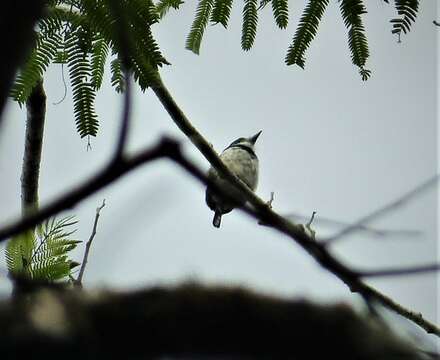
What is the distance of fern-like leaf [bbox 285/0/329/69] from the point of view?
2.80 m

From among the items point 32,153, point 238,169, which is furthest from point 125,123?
point 238,169

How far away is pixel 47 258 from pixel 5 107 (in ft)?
6.99

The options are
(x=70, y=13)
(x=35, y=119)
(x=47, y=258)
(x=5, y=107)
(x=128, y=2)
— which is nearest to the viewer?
(x=5, y=107)

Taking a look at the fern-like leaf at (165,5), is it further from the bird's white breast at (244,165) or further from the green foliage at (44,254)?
the bird's white breast at (244,165)

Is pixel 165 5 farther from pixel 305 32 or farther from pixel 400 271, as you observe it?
pixel 400 271

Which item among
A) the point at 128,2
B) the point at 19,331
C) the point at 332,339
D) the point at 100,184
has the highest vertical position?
the point at 128,2

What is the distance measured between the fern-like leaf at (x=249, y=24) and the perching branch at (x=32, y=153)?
1068 mm

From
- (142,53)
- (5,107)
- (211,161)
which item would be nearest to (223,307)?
(5,107)

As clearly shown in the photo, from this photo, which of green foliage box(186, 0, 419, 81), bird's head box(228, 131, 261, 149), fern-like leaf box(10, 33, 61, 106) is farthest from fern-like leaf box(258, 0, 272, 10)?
bird's head box(228, 131, 261, 149)

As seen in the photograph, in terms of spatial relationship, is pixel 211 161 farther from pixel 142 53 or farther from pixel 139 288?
pixel 139 288

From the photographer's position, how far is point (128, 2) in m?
2.32

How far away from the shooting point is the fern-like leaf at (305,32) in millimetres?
2805

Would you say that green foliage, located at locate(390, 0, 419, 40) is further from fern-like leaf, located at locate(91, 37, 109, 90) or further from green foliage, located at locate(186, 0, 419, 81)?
fern-like leaf, located at locate(91, 37, 109, 90)

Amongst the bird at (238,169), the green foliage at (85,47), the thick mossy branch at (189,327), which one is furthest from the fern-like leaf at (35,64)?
the bird at (238,169)
